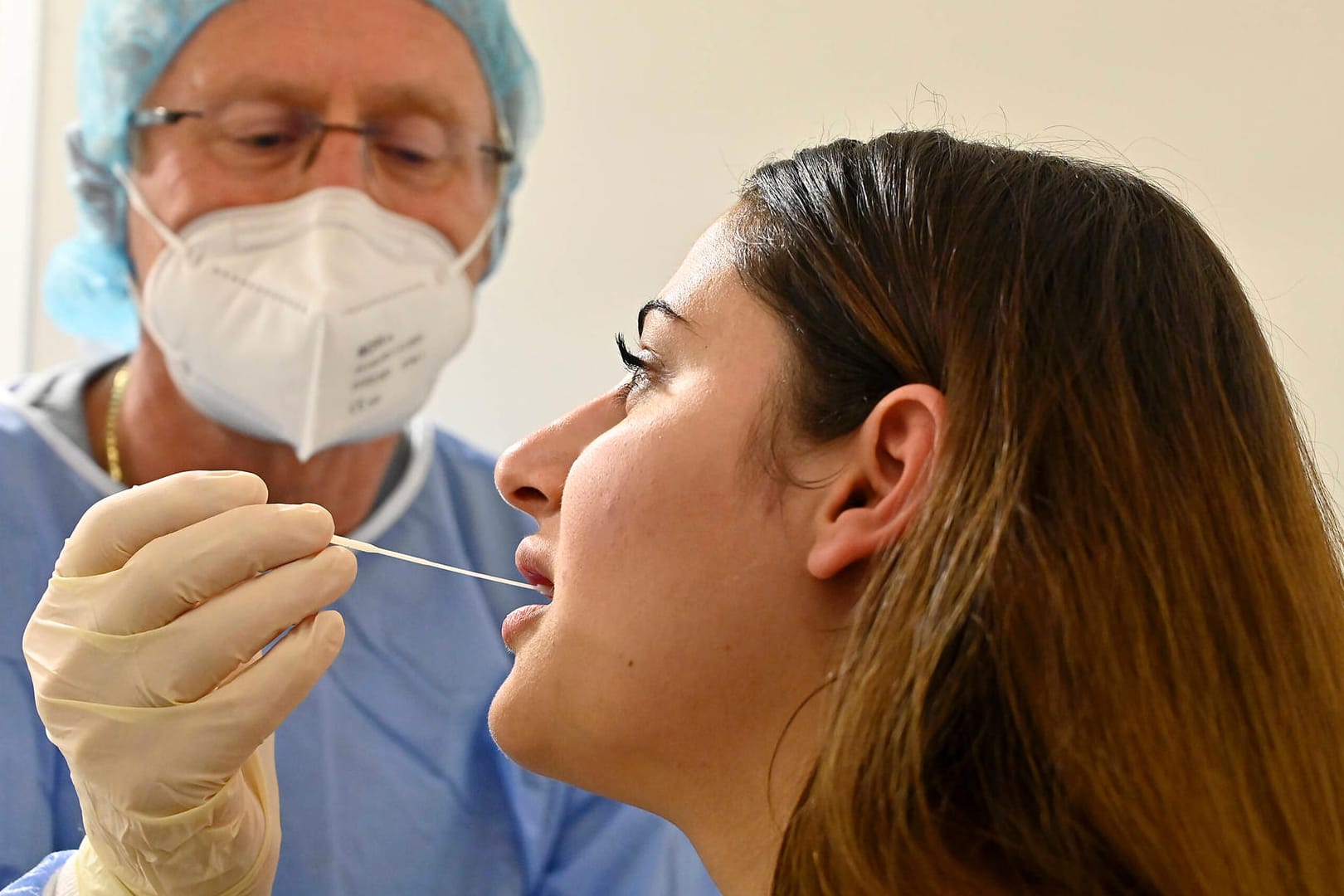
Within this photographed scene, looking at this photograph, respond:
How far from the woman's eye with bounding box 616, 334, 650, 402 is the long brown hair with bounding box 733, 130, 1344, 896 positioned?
134 millimetres

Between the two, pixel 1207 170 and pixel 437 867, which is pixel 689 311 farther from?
pixel 1207 170

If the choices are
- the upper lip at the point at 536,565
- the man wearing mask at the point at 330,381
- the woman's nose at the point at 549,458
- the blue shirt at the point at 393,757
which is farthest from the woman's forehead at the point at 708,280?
the blue shirt at the point at 393,757

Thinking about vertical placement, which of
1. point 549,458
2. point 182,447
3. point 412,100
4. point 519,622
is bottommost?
point 182,447

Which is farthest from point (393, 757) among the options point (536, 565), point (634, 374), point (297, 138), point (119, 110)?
point (119, 110)

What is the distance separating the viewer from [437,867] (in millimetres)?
1389

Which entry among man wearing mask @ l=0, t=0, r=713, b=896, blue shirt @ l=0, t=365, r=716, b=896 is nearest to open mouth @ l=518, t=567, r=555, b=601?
man wearing mask @ l=0, t=0, r=713, b=896

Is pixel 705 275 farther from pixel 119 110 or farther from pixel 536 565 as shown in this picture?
pixel 119 110

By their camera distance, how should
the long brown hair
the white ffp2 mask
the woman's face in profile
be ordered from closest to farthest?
the long brown hair → the woman's face in profile → the white ffp2 mask

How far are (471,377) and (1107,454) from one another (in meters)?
1.50

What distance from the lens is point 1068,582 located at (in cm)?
73

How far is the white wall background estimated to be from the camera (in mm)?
1562

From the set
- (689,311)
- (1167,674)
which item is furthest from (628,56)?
(1167,674)

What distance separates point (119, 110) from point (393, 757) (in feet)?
3.06

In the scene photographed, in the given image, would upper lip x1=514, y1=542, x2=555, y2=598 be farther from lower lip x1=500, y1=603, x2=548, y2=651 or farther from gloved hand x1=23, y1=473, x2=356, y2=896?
gloved hand x1=23, y1=473, x2=356, y2=896
